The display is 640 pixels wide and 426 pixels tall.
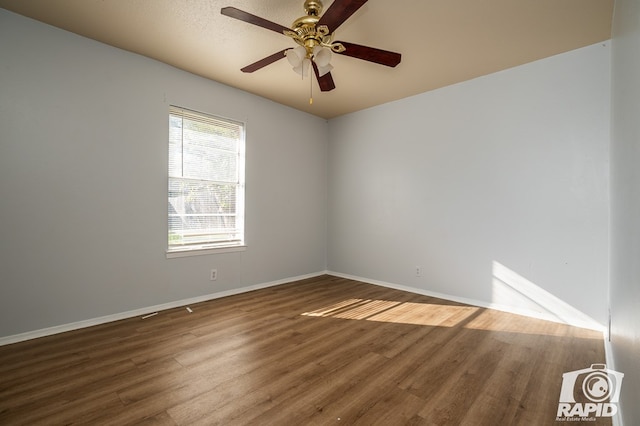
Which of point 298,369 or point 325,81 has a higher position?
point 325,81

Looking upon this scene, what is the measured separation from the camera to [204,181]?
3.66 meters

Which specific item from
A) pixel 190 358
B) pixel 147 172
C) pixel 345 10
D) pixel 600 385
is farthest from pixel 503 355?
pixel 147 172

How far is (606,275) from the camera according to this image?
270 centimetres

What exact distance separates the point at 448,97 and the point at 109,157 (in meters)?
4.15

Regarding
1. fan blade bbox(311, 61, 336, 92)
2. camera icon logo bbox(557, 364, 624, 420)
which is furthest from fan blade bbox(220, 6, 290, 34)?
camera icon logo bbox(557, 364, 624, 420)

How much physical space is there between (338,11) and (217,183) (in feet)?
8.80

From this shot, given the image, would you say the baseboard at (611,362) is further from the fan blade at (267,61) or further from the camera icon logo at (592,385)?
the fan blade at (267,61)

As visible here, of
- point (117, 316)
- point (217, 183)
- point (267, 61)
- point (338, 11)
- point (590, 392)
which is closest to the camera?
point (338, 11)

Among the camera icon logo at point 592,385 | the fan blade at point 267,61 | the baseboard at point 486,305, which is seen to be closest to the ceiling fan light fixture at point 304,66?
the fan blade at point 267,61

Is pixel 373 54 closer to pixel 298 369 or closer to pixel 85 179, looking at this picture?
pixel 298 369

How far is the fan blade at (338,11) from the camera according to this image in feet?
5.42

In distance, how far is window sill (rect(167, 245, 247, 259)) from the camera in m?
3.36

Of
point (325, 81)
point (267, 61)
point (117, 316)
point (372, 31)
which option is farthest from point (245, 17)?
point (117, 316)

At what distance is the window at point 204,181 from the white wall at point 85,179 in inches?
5.7
